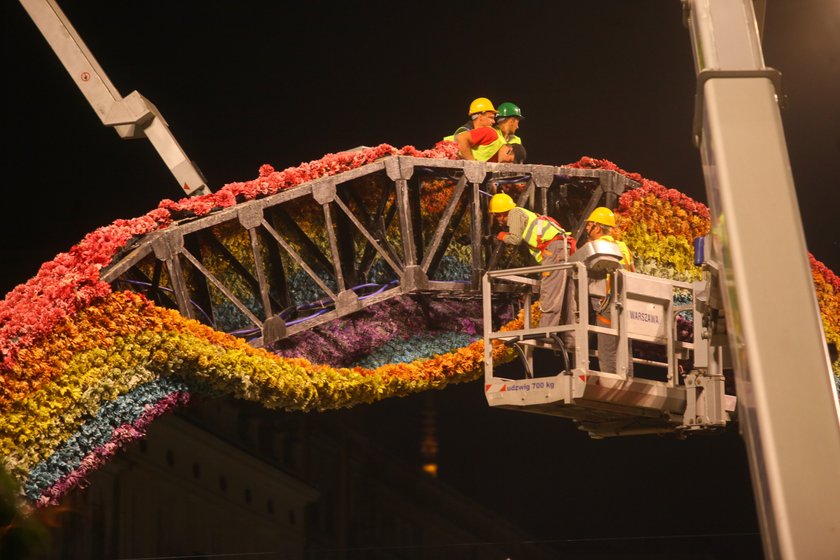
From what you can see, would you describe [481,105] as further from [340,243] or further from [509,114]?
[340,243]

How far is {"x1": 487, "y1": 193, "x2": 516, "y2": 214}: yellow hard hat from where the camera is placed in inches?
556

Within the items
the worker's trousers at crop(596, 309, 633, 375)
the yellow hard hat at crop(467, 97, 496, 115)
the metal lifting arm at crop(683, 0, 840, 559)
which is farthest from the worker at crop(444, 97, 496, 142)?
the metal lifting arm at crop(683, 0, 840, 559)

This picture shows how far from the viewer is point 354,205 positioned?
1455 cm

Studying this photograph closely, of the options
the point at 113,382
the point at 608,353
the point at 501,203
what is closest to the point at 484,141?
the point at 501,203

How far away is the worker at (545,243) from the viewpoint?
12.0m

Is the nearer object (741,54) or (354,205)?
(741,54)

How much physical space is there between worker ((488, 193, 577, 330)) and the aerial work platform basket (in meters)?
0.12

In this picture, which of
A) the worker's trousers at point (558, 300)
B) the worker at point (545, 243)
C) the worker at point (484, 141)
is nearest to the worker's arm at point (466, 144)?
the worker at point (484, 141)

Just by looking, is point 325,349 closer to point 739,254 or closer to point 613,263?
point 613,263

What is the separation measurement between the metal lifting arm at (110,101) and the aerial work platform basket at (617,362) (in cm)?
519

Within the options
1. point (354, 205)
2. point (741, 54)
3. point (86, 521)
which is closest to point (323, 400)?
point (354, 205)

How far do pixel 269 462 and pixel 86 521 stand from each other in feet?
22.7

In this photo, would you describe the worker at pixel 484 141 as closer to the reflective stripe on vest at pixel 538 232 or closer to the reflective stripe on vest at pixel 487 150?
the reflective stripe on vest at pixel 487 150

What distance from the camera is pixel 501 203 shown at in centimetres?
1417
